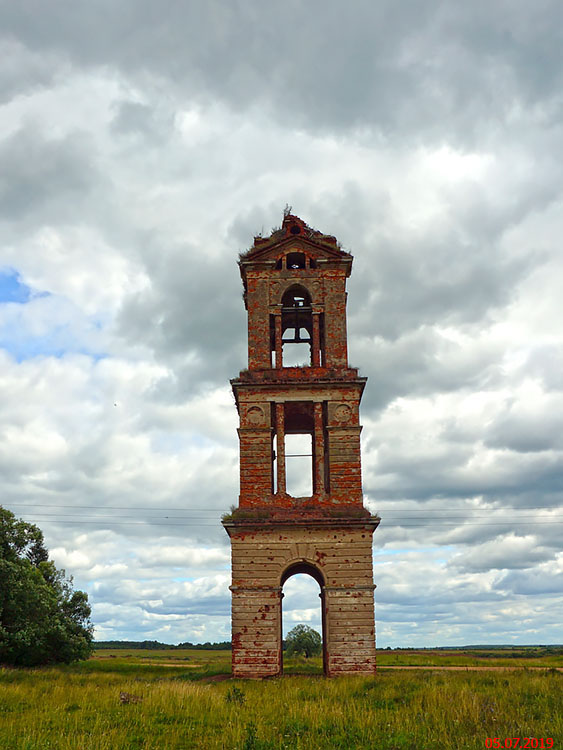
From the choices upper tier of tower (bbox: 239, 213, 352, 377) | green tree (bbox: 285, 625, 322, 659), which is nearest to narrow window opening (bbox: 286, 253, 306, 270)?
upper tier of tower (bbox: 239, 213, 352, 377)

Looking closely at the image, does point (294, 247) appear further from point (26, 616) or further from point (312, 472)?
point (26, 616)

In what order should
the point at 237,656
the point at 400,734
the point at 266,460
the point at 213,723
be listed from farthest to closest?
the point at 266,460 < the point at 237,656 < the point at 213,723 < the point at 400,734

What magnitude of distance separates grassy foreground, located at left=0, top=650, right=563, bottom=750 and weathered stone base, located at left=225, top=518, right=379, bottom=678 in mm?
3316

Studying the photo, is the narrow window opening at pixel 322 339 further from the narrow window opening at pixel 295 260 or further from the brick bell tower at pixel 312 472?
the narrow window opening at pixel 295 260

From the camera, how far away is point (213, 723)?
44.7 ft

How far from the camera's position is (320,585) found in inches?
1001

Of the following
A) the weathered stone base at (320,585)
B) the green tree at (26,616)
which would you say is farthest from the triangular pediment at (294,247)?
the green tree at (26,616)

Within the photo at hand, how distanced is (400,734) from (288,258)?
21.5 meters

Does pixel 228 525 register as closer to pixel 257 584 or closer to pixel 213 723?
pixel 257 584

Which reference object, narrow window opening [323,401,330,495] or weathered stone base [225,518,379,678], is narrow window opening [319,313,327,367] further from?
weathered stone base [225,518,379,678]

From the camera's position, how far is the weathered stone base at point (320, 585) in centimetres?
2381

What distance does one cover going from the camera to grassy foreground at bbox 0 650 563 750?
11.7 m

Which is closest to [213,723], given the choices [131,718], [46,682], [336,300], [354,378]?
[131,718]

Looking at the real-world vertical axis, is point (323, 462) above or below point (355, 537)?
above
